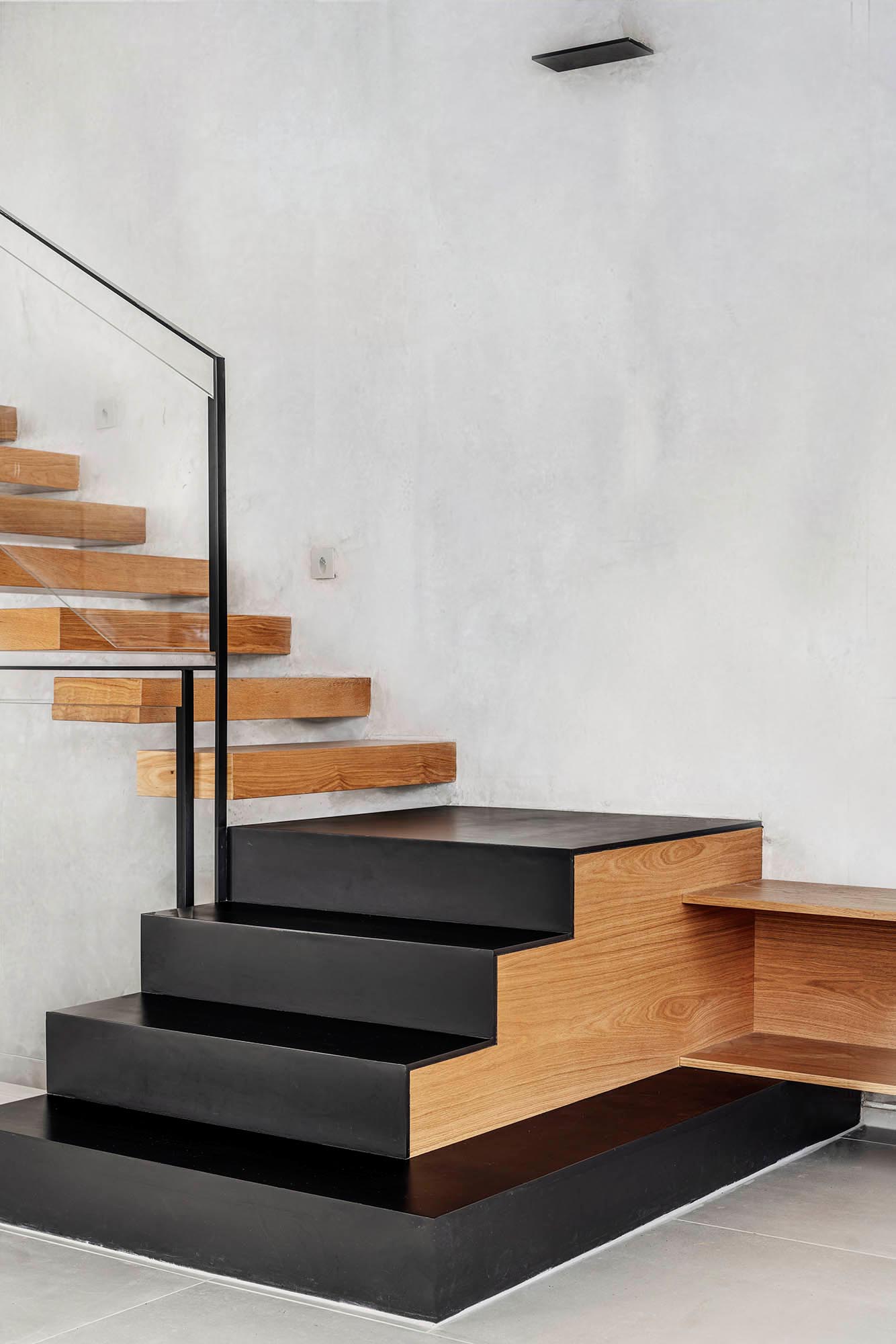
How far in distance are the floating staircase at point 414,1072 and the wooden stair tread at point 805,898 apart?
0.21 feet

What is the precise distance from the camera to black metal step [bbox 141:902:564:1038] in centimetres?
281

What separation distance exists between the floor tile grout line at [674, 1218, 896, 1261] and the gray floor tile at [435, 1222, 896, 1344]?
2cm

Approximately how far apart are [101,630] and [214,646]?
27cm

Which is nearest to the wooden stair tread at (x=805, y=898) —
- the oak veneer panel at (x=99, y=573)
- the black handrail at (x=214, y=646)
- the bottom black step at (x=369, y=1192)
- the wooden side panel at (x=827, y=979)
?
the wooden side panel at (x=827, y=979)

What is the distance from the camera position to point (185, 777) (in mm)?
3514

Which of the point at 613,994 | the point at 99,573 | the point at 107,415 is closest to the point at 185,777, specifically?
the point at 99,573

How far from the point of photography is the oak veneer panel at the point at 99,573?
350cm

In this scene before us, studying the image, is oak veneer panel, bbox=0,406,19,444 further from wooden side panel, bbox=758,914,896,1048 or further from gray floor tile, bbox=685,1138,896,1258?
gray floor tile, bbox=685,1138,896,1258

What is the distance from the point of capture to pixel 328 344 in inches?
182

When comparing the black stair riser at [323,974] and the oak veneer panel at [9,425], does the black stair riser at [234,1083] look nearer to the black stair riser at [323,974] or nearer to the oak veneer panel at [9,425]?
the black stair riser at [323,974]

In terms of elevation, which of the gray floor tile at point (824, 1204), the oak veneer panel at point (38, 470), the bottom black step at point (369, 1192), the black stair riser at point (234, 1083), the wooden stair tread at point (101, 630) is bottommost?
the gray floor tile at point (824, 1204)

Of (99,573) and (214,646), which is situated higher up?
(99,573)

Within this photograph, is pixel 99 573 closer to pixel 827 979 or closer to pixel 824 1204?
pixel 827 979

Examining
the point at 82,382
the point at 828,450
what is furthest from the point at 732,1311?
the point at 82,382
